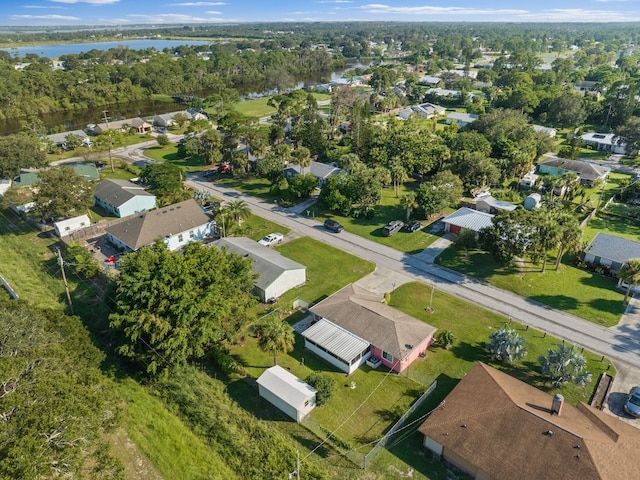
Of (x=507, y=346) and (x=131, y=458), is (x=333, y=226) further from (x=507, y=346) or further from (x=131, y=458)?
(x=131, y=458)

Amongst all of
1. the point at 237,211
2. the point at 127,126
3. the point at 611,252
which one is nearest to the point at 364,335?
the point at 237,211

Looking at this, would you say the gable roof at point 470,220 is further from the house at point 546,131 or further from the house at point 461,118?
the house at point 461,118

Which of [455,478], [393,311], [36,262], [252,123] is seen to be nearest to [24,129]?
[252,123]

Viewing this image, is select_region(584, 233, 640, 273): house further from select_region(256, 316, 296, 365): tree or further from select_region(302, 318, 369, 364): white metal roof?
select_region(256, 316, 296, 365): tree

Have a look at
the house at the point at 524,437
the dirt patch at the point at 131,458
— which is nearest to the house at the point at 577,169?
the house at the point at 524,437

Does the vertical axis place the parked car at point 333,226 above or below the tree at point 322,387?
below

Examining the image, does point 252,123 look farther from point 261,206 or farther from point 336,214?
point 336,214
